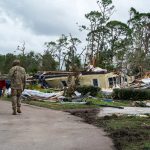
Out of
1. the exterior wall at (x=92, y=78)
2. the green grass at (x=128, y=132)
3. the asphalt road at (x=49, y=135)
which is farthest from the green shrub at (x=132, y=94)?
the asphalt road at (x=49, y=135)

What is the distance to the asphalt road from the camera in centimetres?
1002

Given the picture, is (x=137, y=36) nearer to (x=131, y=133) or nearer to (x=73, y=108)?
(x=73, y=108)

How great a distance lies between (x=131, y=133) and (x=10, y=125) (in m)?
3.47

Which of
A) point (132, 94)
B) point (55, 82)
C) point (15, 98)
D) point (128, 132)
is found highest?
point (55, 82)

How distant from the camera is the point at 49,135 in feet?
38.1

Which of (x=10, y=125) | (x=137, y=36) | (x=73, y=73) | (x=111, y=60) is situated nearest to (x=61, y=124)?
(x=10, y=125)

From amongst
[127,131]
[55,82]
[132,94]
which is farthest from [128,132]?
[55,82]

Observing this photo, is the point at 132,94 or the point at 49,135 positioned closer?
the point at 49,135

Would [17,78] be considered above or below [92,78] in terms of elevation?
below

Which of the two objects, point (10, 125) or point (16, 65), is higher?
point (16, 65)

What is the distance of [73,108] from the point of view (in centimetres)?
2178

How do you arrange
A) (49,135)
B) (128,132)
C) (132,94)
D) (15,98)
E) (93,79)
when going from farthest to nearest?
(93,79) < (132,94) < (15,98) < (128,132) < (49,135)

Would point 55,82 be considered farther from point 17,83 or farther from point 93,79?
point 17,83

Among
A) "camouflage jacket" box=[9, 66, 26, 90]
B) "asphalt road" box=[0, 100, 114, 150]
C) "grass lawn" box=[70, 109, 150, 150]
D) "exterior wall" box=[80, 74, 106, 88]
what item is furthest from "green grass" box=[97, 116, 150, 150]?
"exterior wall" box=[80, 74, 106, 88]
